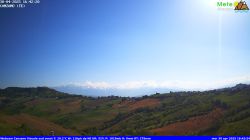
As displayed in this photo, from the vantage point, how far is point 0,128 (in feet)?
29.3

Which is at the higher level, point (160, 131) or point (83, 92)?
point (83, 92)

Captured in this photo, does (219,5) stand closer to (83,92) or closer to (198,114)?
(198,114)

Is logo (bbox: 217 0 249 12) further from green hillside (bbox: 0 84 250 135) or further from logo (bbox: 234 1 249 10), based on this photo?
green hillside (bbox: 0 84 250 135)

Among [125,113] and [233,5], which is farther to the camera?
[125,113]

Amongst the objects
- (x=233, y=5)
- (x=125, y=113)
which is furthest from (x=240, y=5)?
(x=125, y=113)

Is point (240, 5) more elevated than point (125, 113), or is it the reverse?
point (240, 5)

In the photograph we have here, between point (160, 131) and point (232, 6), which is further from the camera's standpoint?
point (160, 131)

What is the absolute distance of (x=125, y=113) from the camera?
44.4 ft

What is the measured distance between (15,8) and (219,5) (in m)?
4.96

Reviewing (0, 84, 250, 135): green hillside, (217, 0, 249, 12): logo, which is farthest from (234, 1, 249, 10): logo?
(0, 84, 250, 135): green hillside

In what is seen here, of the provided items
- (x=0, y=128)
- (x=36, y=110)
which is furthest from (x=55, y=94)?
(x=0, y=128)

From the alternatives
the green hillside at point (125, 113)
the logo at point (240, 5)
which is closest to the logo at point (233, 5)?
the logo at point (240, 5)

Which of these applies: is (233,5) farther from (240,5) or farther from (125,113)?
(125,113)

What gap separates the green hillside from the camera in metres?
9.77
